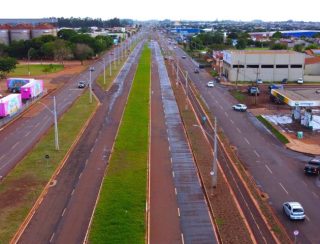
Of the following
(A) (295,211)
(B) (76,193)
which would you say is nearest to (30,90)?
(B) (76,193)

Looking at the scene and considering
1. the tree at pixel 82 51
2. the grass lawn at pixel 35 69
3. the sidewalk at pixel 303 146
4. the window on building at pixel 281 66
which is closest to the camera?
the sidewalk at pixel 303 146

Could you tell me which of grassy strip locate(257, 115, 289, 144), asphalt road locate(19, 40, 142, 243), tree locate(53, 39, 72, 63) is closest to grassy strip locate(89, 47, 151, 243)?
asphalt road locate(19, 40, 142, 243)

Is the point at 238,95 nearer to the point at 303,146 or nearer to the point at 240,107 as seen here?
the point at 240,107

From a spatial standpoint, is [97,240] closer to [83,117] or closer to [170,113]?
[83,117]

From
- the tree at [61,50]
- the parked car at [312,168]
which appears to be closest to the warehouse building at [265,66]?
the tree at [61,50]

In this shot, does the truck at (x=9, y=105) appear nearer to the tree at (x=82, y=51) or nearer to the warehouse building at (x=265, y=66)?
the warehouse building at (x=265, y=66)
